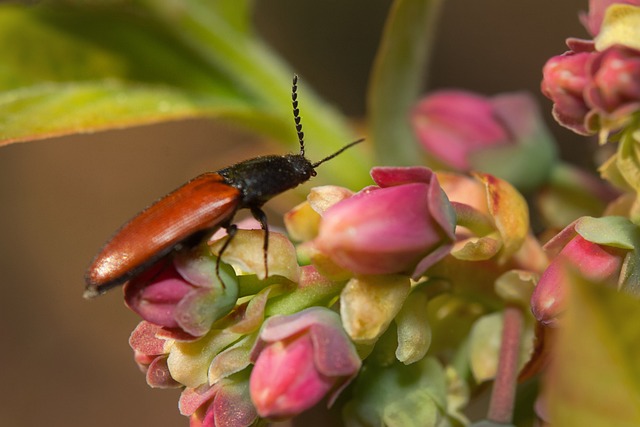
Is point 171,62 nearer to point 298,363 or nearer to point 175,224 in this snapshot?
point 175,224

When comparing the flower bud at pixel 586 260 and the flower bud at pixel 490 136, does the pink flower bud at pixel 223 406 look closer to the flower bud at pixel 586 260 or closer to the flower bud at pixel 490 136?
the flower bud at pixel 586 260

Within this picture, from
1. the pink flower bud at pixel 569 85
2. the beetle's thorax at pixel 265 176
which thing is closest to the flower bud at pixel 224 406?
the beetle's thorax at pixel 265 176

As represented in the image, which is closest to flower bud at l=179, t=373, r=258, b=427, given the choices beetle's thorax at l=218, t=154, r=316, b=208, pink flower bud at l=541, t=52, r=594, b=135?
beetle's thorax at l=218, t=154, r=316, b=208

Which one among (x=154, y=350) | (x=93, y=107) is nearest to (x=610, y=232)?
(x=154, y=350)

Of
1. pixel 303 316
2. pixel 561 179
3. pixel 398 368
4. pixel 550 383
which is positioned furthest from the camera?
pixel 561 179

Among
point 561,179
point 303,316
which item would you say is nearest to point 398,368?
point 303,316

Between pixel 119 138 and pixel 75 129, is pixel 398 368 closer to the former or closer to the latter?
pixel 75 129

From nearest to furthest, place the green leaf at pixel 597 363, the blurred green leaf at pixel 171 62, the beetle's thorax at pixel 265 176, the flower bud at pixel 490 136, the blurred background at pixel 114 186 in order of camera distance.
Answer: the green leaf at pixel 597 363
the beetle's thorax at pixel 265 176
the flower bud at pixel 490 136
the blurred green leaf at pixel 171 62
the blurred background at pixel 114 186
